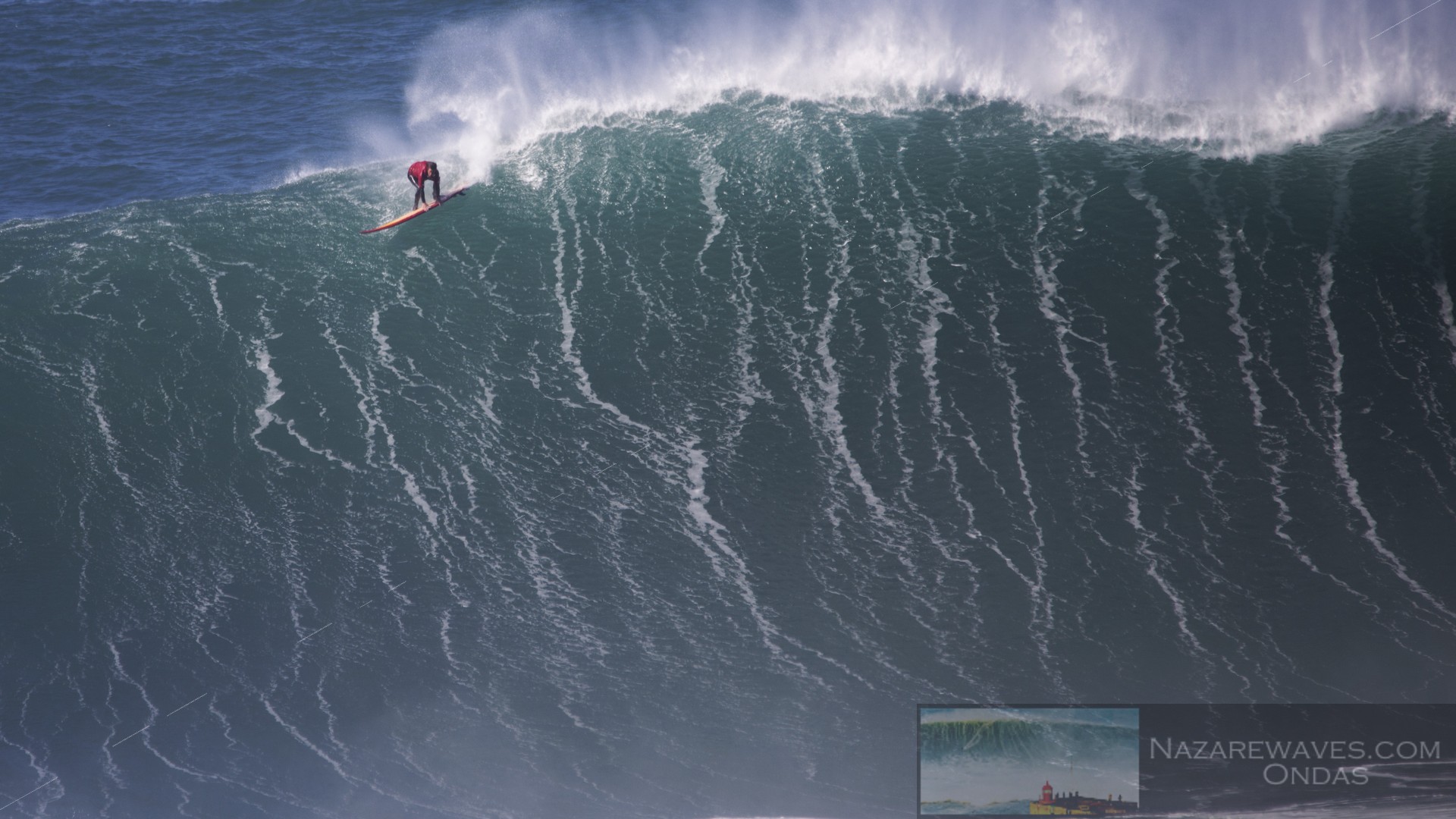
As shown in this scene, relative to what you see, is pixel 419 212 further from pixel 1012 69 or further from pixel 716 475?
pixel 1012 69

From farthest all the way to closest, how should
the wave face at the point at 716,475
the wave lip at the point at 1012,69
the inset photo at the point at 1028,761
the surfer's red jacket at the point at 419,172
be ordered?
the wave lip at the point at 1012,69 < the surfer's red jacket at the point at 419,172 < the wave face at the point at 716,475 < the inset photo at the point at 1028,761

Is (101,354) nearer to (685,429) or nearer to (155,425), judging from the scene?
(155,425)

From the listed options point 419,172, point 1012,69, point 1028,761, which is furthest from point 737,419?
point 1012,69

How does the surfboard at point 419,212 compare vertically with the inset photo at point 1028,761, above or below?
above

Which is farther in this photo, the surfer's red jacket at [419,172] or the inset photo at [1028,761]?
the surfer's red jacket at [419,172]

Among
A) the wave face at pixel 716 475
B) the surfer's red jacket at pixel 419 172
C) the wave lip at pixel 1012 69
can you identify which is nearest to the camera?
the wave face at pixel 716 475

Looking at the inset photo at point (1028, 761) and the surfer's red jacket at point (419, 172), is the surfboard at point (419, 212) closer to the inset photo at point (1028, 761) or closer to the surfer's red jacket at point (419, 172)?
the surfer's red jacket at point (419, 172)

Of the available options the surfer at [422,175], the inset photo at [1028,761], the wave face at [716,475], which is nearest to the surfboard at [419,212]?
the surfer at [422,175]
